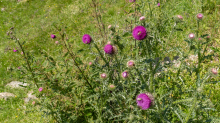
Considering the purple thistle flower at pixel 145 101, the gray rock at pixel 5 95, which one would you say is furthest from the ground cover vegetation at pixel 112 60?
the gray rock at pixel 5 95

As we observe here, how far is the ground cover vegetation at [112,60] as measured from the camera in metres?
1.71

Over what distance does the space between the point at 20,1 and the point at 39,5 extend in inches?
73.7

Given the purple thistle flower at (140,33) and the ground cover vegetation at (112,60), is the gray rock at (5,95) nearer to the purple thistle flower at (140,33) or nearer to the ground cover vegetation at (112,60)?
the ground cover vegetation at (112,60)

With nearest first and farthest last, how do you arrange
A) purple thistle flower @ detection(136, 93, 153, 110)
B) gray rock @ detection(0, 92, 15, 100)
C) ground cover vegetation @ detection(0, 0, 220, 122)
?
purple thistle flower @ detection(136, 93, 153, 110), ground cover vegetation @ detection(0, 0, 220, 122), gray rock @ detection(0, 92, 15, 100)

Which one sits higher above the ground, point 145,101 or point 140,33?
point 140,33

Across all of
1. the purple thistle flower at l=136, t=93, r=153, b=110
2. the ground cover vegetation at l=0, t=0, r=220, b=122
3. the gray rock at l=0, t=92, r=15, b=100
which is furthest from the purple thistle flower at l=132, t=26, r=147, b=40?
the gray rock at l=0, t=92, r=15, b=100

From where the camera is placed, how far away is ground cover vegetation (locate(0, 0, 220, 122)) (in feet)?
5.60

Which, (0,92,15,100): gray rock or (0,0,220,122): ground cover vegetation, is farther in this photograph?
(0,92,15,100): gray rock

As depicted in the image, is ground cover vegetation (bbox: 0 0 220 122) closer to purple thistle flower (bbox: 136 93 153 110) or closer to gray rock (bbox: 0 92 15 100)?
purple thistle flower (bbox: 136 93 153 110)

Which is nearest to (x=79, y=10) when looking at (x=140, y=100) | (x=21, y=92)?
(x=21, y=92)

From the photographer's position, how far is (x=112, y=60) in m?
2.46

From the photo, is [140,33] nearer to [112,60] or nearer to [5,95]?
[112,60]

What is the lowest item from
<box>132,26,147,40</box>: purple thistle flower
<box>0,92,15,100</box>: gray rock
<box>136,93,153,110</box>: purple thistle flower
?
<box>136,93,153,110</box>: purple thistle flower

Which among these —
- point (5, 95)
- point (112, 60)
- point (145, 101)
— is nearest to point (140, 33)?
point (145, 101)
